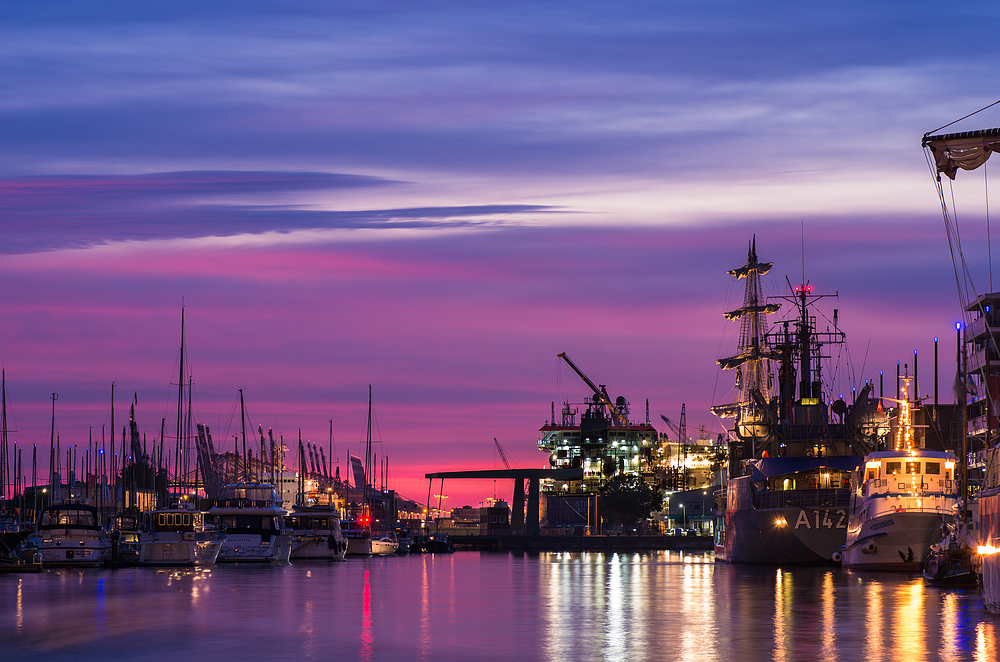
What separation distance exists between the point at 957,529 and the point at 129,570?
49.9m

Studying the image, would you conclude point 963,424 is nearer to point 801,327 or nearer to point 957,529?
point 957,529

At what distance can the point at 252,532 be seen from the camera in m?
91.8

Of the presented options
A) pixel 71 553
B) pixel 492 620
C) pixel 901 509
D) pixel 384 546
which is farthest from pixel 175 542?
pixel 384 546

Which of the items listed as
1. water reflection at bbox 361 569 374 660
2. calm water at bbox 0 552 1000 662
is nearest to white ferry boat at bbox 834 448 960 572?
calm water at bbox 0 552 1000 662

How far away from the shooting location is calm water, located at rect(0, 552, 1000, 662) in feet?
98.0

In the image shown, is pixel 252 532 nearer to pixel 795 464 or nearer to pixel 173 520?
pixel 173 520

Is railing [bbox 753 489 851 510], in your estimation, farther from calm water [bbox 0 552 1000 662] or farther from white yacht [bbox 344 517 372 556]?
white yacht [bbox 344 517 372 556]

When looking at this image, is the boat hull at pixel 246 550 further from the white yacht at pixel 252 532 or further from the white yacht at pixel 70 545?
the white yacht at pixel 70 545

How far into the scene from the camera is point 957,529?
197 feet

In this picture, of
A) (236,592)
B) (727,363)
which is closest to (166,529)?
(236,592)

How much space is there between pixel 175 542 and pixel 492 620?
48.9 meters

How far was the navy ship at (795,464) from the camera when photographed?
92.8 metres

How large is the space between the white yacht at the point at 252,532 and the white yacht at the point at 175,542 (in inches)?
194

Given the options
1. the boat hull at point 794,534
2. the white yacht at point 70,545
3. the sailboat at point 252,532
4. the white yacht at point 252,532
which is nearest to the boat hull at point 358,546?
the sailboat at point 252,532
